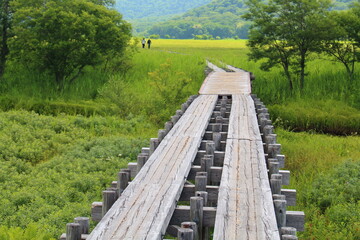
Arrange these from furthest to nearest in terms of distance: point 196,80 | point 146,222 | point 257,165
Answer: point 196,80
point 257,165
point 146,222

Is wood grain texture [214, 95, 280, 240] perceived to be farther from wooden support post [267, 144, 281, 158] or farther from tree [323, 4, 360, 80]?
tree [323, 4, 360, 80]

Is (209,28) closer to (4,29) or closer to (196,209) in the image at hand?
(4,29)

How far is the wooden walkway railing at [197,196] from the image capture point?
3920 millimetres

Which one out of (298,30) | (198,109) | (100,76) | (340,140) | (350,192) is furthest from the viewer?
(100,76)

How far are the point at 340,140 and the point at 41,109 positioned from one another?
1087 cm

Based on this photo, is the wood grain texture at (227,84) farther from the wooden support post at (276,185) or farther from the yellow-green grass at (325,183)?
the wooden support post at (276,185)

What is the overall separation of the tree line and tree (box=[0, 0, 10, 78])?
11.4 m

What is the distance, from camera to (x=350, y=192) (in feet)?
28.0

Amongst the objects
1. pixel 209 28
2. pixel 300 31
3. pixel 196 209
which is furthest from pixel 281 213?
pixel 209 28

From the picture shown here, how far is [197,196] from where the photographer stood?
446 centimetres

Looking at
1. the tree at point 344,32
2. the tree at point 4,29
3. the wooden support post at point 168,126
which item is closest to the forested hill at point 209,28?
the tree at point 4,29

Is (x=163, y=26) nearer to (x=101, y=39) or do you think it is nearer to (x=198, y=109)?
(x=101, y=39)

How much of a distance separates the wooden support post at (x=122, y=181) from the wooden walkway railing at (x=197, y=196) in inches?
0.4

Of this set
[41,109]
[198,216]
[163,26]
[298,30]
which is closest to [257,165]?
[198,216]
